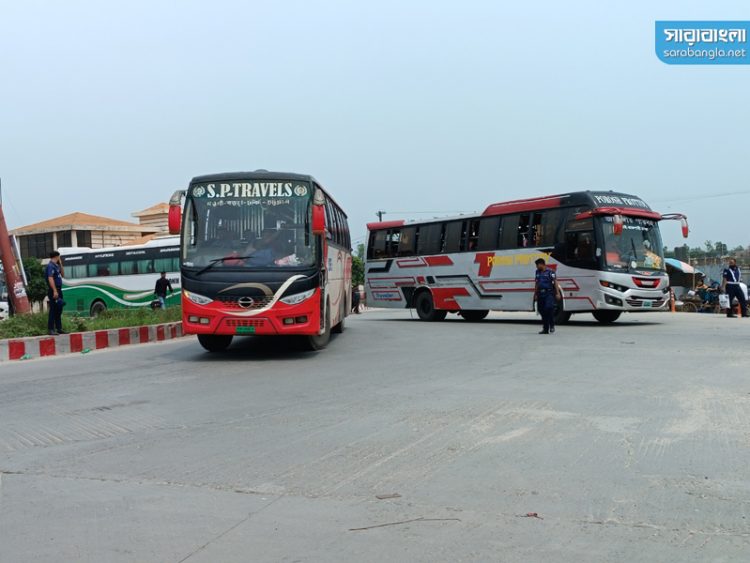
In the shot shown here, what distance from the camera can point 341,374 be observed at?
10.6 meters

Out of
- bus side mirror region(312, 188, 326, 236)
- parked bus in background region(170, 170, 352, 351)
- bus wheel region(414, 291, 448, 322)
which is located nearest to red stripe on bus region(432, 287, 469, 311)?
bus wheel region(414, 291, 448, 322)

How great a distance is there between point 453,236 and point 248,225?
11402 mm

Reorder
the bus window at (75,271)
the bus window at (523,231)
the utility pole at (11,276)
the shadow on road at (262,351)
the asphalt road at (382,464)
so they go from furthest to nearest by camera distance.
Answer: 1. the bus window at (75,271)
2. the bus window at (523,231)
3. the utility pole at (11,276)
4. the shadow on road at (262,351)
5. the asphalt road at (382,464)

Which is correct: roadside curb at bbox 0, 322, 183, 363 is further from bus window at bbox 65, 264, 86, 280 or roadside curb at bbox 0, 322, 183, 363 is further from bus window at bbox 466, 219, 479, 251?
bus window at bbox 65, 264, 86, 280

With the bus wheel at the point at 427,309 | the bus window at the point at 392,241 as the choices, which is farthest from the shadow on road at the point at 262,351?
the bus window at the point at 392,241

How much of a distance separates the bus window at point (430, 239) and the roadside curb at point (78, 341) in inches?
343

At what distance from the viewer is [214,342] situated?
558 inches

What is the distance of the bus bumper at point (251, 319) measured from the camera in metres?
12.1

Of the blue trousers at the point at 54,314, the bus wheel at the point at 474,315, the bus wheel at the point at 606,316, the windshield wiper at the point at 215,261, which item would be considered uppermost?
the windshield wiper at the point at 215,261

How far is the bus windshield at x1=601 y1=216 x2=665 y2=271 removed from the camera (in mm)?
18656

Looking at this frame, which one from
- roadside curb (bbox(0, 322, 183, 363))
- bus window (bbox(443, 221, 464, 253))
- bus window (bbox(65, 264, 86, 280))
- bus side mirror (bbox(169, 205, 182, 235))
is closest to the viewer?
bus side mirror (bbox(169, 205, 182, 235))

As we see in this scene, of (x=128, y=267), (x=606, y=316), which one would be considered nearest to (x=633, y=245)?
(x=606, y=316)

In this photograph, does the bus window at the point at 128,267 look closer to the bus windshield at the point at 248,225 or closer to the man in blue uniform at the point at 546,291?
the man in blue uniform at the point at 546,291

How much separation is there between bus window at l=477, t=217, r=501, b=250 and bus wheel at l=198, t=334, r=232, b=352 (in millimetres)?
9735
